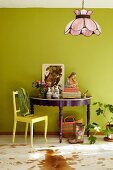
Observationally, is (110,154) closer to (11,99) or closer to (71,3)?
(11,99)

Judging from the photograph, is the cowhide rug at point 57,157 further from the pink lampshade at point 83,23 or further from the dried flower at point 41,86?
the pink lampshade at point 83,23

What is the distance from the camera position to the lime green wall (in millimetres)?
6168

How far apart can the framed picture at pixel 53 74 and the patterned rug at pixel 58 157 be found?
1.26 m

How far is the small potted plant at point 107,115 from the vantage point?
575 cm

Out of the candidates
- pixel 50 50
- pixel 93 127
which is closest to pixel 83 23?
pixel 50 50

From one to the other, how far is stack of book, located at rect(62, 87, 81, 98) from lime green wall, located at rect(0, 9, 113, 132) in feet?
1.54

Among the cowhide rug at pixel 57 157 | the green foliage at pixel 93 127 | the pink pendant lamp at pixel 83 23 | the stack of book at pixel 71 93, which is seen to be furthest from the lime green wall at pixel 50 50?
the pink pendant lamp at pixel 83 23

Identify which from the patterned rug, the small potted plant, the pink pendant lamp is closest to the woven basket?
the small potted plant

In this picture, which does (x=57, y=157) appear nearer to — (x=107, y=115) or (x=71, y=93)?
(x=71, y=93)

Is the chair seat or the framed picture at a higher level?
the framed picture

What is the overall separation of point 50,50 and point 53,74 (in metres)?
0.47

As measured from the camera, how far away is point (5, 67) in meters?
6.22

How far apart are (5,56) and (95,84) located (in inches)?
71.9

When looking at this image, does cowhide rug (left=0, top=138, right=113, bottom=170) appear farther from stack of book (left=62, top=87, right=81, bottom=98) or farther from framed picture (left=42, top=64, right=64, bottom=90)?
framed picture (left=42, top=64, right=64, bottom=90)
